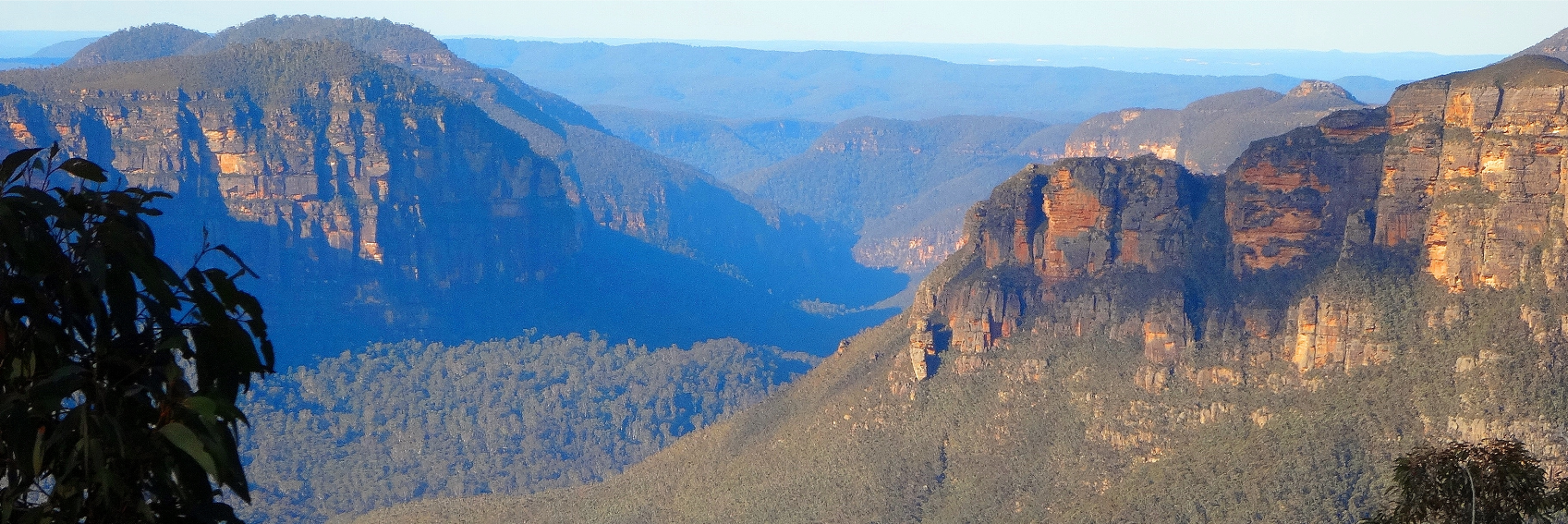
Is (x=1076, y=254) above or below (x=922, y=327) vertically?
above

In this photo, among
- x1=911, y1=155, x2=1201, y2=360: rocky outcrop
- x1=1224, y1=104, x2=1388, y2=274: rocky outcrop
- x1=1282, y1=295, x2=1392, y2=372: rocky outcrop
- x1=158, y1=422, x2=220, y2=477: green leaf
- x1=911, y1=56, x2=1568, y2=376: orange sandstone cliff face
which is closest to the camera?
x1=158, y1=422, x2=220, y2=477: green leaf

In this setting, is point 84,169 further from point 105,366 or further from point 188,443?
point 188,443

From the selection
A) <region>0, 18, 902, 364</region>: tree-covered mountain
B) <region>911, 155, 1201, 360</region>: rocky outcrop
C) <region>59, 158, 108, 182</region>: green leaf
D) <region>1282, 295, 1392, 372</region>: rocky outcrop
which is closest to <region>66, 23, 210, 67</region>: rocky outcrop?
<region>0, 18, 902, 364</region>: tree-covered mountain

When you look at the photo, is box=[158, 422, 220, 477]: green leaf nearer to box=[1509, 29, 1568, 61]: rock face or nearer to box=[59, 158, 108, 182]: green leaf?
box=[59, 158, 108, 182]: green leaf

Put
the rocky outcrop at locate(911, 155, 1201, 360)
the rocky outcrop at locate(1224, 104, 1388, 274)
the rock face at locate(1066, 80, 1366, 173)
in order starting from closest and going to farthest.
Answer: the rocky outcrop at locate(1224, 104, 1388, 274)
the rocky outcrop at locate(911, 155, 1201, 360)
the rock face at locate(1066, 80, 1366, 173)

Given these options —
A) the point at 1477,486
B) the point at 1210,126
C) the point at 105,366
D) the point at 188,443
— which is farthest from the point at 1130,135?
the point at 188,443
